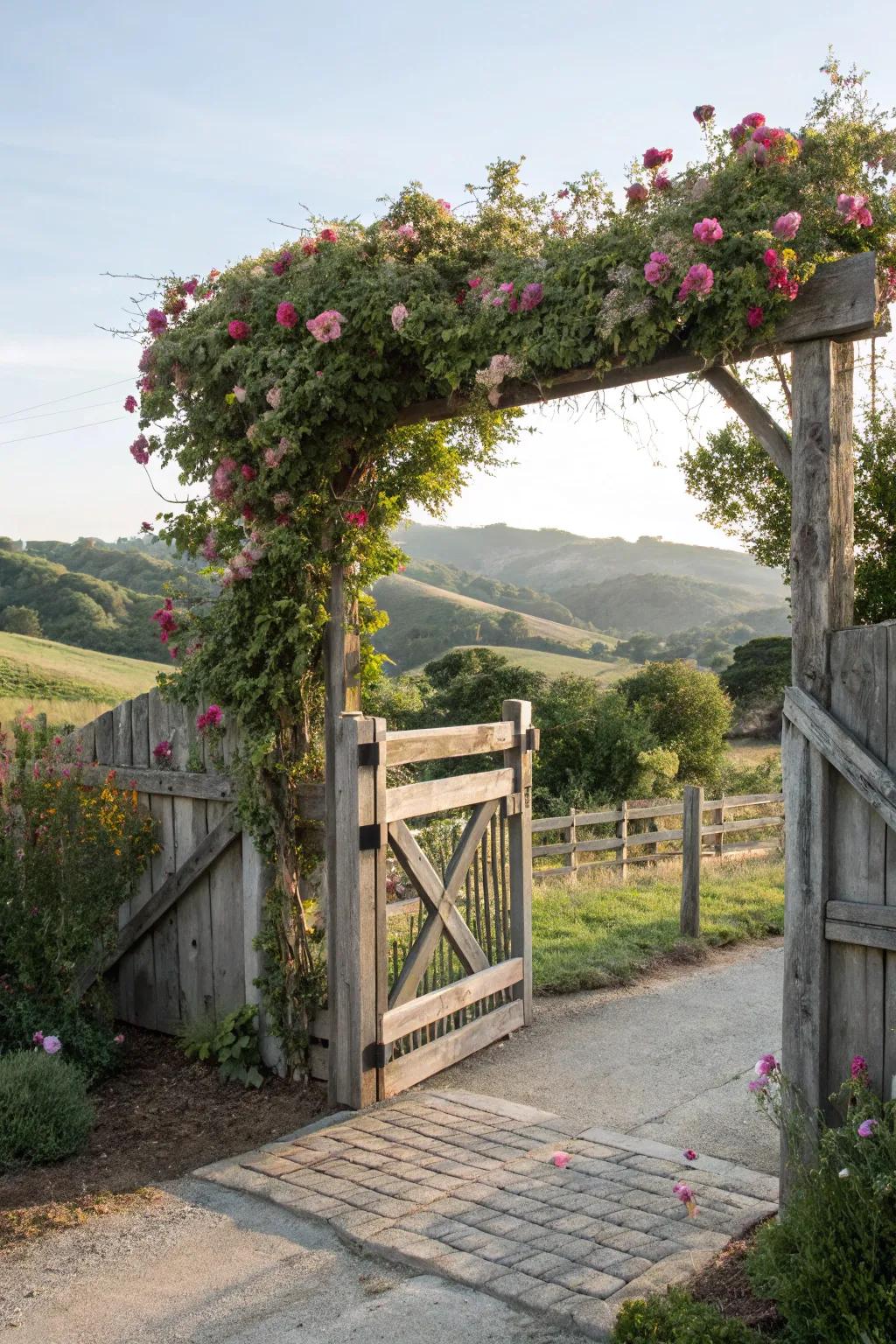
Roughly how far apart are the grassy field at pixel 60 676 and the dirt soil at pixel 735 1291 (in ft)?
62.3

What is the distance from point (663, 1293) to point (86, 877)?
3666mm

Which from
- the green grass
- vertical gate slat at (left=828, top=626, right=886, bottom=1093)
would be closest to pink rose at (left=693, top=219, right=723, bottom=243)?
vertical gate slat at (left=828, top=626, right=886, bottom=1093)

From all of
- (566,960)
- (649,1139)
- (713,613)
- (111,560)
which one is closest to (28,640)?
(111,560)

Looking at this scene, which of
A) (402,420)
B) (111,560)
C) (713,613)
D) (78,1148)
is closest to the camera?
(78,1148)

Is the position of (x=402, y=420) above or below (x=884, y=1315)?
above

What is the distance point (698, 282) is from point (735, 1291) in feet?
11.6

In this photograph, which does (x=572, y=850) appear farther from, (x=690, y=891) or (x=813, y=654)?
(x=813, y=654)

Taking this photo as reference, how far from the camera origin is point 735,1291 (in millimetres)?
3615

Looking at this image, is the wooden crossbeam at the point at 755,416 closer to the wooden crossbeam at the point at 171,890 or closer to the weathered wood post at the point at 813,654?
the weathered wood post at the point at 813,654

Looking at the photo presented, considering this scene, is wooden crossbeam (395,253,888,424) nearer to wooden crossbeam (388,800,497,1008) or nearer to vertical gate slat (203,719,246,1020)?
wooden crossbeam (388,800,497,1008)

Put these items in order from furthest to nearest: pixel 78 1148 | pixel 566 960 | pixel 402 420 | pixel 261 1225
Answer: pixel 566 960
pixel 402 420
pixel 78 1148
pixel 261 1225

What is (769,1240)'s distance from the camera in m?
3.42

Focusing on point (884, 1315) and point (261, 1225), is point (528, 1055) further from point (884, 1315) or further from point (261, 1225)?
point (884, 1315)

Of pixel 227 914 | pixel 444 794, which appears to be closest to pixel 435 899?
pixel 444 794
